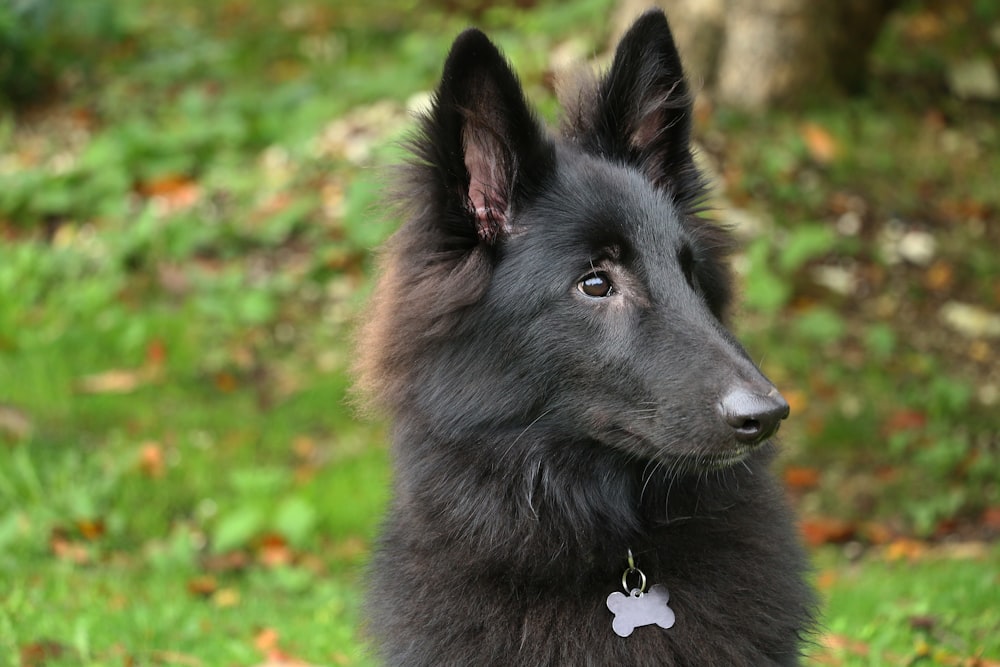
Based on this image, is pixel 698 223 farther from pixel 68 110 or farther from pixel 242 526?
pixel 68 110

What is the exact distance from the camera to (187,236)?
354 inches

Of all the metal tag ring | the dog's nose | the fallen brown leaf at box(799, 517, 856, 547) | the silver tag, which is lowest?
the fallen brown leaf at box(799, 517, 856, 547)

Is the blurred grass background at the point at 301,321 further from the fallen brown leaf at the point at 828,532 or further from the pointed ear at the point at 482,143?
the pointed ear at the point at 482,143

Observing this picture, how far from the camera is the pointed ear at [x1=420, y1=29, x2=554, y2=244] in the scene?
316 centimetres

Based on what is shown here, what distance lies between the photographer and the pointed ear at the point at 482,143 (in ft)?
10.4

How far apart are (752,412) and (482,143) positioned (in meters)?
1.18

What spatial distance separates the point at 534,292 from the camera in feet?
10.8

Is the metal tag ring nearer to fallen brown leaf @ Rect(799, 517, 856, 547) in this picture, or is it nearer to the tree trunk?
fallen brown leaf @ Rect(799, 517, 856, 547)

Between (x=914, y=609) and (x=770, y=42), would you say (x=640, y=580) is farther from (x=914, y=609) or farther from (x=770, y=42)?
Result: (x=770, y=42)

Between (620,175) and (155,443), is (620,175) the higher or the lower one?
the higher one

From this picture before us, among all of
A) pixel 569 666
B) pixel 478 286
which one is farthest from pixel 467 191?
pixel 569 666

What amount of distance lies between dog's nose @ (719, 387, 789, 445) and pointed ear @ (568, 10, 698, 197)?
1.03 metres

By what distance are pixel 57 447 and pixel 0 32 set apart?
15.6ft

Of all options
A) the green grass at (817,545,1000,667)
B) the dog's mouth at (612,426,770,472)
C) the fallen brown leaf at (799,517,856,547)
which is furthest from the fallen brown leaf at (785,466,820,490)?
the dog's mouth at (612,426,770,472)
